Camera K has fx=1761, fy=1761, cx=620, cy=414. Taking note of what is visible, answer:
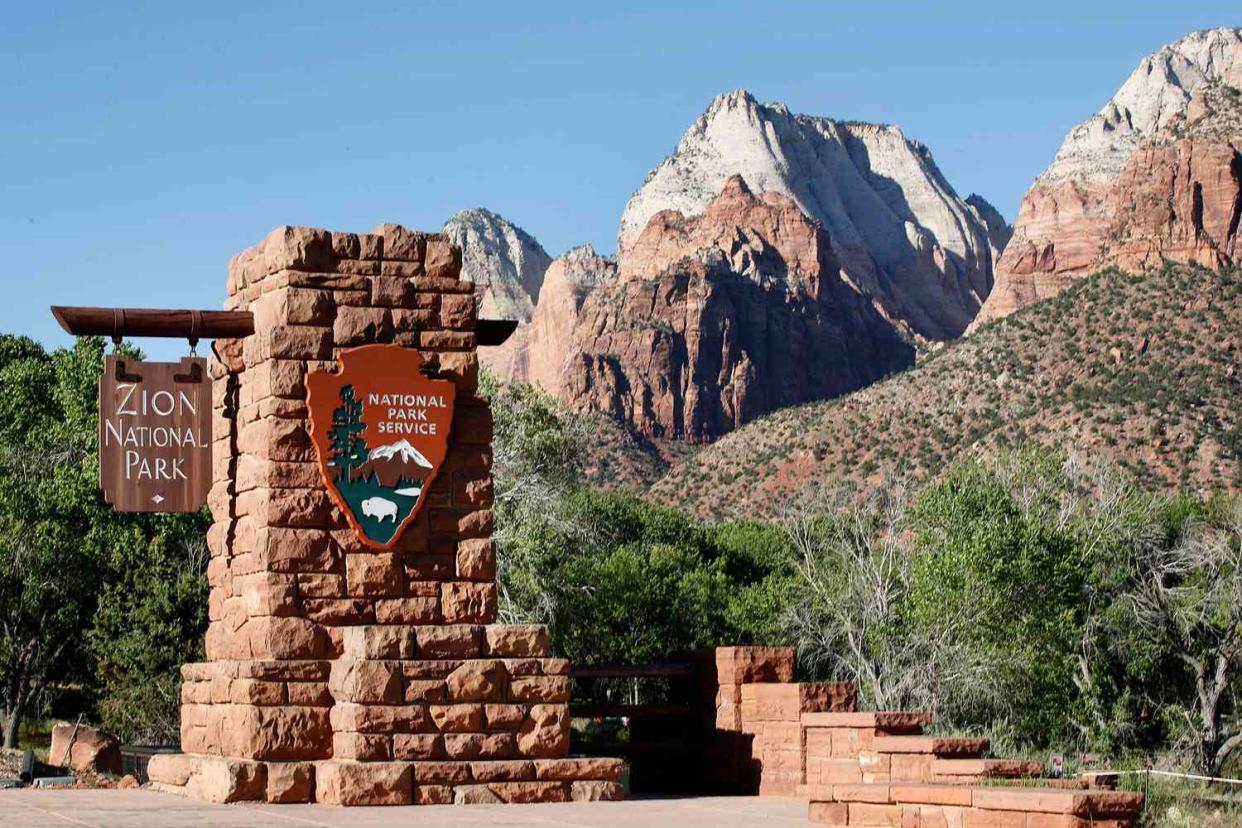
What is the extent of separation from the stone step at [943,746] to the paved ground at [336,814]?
138 centimetres

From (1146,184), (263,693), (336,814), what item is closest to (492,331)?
(263,693)

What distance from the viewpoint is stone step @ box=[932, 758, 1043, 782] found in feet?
42.2

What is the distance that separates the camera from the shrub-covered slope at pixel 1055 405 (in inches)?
2719

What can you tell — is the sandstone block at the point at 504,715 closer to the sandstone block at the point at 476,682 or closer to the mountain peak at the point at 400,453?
the sandstone block at the point at 476,682

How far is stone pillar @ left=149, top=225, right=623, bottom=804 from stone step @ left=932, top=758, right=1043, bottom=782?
2477 mm

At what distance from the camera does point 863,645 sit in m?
32.7

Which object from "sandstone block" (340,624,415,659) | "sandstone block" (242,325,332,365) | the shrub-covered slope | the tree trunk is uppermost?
the shrub-covered slope

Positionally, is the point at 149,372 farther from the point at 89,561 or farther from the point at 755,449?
the point at 755,449

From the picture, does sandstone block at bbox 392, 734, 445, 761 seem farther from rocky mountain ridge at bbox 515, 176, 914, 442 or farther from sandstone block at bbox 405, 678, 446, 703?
rocky mountain ridge at bbox 515, 176, 914, 442

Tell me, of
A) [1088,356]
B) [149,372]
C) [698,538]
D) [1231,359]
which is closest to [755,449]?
[1088,356]

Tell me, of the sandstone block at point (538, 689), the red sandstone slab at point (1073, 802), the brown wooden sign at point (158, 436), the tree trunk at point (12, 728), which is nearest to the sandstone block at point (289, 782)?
the sandstone block at point (538, 689)

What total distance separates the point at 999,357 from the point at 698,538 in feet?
111

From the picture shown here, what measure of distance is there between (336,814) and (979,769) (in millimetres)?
4770

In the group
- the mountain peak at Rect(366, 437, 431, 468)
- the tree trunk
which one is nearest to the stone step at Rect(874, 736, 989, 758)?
the mountain peak at Rect(366, 437, 431, 468)
